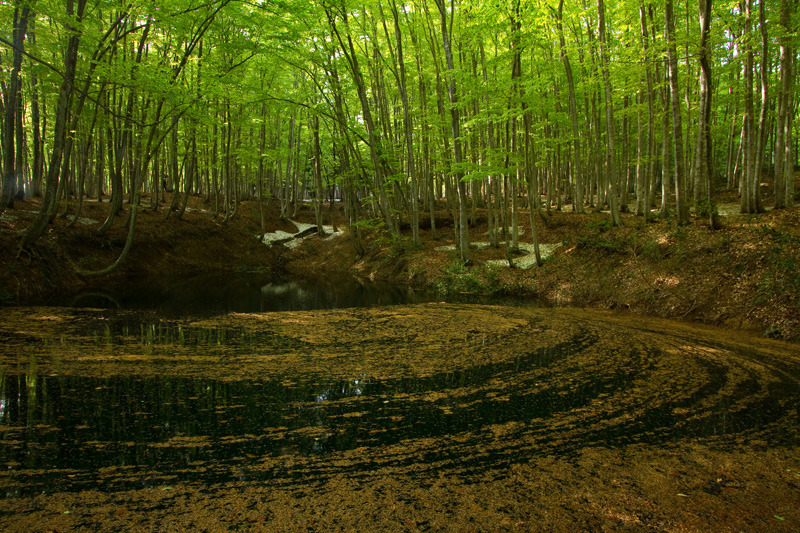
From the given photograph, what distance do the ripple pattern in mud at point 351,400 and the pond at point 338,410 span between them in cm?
2

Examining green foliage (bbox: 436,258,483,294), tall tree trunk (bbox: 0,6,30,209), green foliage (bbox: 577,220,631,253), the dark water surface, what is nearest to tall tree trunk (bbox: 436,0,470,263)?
green foliage (bbox: 436,258,483,294)

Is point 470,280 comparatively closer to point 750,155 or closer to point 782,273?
point 782,273

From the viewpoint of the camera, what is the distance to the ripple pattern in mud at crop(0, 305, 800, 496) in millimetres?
2928

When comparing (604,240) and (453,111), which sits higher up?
(453,111)

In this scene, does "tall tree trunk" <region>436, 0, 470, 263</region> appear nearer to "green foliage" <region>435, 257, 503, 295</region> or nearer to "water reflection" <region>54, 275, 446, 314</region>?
"green foliage" <region>435, 257, 503, 295</region>

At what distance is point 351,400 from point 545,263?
10845 mm

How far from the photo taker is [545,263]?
44.3 ft

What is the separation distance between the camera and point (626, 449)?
3.17 m

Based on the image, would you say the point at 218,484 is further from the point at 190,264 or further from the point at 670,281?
the point at 190,264

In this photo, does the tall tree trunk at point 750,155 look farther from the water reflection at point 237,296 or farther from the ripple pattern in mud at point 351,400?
the water reflection at point 237,296

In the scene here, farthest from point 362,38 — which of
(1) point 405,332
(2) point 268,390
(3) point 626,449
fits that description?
(3) point 626,449

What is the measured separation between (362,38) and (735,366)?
18251mm

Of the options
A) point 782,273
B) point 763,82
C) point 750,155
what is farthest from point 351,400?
point 763,82

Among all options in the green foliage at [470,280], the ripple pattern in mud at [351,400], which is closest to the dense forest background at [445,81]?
the green foliage at [470,280]
